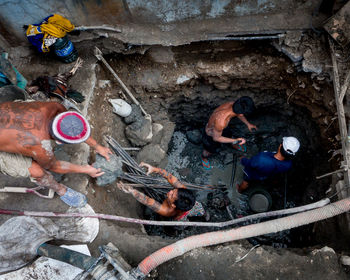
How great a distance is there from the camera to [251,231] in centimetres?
278

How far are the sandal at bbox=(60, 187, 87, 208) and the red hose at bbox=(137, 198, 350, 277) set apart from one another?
50.2 inches

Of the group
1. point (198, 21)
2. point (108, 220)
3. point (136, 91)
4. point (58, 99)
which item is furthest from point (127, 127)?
point (198, 21)

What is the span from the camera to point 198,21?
4043 millimetres

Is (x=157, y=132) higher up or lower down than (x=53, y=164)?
higher up

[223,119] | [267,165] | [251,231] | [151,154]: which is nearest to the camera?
[251,231]

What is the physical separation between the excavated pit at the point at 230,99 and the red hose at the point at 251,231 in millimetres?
826

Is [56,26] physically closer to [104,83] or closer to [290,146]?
[104,83]

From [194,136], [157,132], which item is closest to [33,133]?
[157,132]

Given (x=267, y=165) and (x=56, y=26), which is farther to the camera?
(x=267, y=165)

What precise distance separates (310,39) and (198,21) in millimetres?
1845

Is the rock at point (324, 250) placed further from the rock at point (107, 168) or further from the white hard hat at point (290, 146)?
the rock at point (107, 168)

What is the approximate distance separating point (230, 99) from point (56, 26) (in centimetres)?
344

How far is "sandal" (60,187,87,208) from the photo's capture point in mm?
3249

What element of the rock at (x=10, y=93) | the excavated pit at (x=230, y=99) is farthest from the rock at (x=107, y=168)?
the rock at (x=10, y=93)
